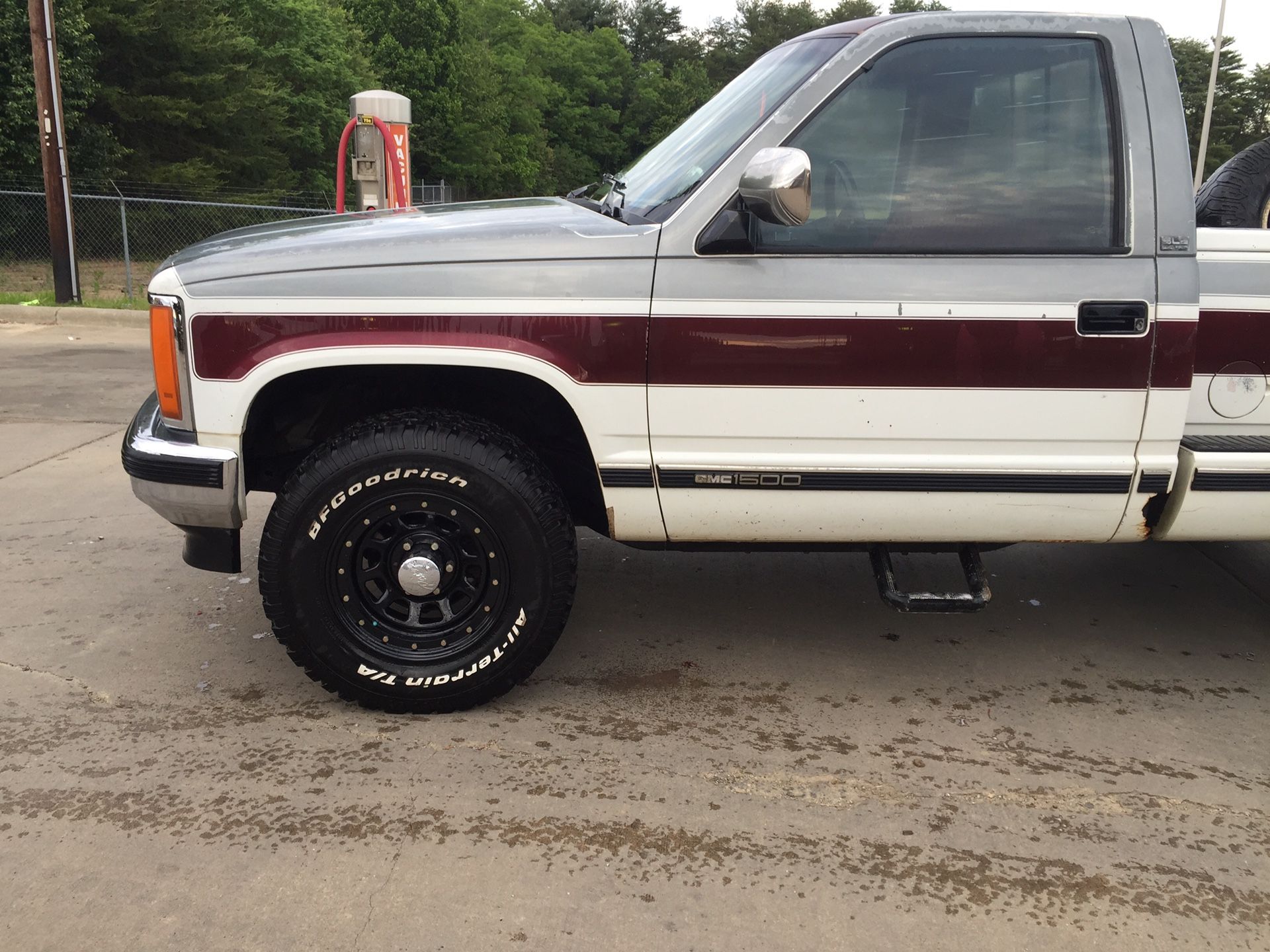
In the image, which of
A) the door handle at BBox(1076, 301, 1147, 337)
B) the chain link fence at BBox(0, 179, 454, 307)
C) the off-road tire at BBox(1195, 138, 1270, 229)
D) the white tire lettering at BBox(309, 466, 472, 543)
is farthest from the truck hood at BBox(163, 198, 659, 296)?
the chain link fence at BBox(0, 179, 454, 307)

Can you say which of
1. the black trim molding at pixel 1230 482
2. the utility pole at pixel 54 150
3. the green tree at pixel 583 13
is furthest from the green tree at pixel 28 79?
the green tree at pixel 583 13

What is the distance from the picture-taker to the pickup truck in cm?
310

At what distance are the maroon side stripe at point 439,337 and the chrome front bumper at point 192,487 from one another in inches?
10.0

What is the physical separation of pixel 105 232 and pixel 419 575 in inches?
795

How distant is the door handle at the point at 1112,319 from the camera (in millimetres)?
3094

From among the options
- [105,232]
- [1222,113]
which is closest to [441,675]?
[105,232]

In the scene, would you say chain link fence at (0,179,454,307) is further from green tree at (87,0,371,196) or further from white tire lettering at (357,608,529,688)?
white tire lettering at (357,608,529,688)

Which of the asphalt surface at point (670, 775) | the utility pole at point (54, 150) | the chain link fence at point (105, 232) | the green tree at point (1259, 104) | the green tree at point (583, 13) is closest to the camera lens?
the asphalt surface at point (670, 775)

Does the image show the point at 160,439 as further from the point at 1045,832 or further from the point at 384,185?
the point at 384,185

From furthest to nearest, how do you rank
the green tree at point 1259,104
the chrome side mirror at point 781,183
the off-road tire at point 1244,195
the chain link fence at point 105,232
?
the green tree at point 1259,104, the chain link fence at point 105,232, the off-road tire at point 1244,195, the chrome side mirror at point 781,183

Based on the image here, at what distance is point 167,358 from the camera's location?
10.5 feet

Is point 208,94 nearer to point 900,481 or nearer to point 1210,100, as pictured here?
point 1210,100

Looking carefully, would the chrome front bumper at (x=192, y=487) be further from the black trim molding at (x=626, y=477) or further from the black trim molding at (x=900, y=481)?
the black trim molding at (x=900, y=481)

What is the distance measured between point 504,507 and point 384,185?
29.7 ft
